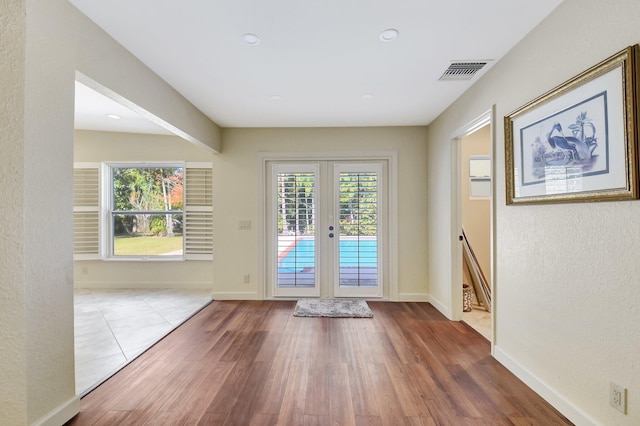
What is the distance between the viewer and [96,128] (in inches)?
189

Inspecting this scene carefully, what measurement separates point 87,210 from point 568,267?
6.35 meters

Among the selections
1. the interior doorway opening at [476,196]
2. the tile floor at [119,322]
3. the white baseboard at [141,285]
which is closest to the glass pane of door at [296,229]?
the tile floor at [119,322]

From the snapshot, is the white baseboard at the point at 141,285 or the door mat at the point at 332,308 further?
the white baseboard at the point at 141,285

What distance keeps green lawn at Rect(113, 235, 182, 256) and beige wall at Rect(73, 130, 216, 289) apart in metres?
0.18

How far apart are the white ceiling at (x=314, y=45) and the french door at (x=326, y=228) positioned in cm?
112

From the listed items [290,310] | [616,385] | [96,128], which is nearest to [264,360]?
[290,310]

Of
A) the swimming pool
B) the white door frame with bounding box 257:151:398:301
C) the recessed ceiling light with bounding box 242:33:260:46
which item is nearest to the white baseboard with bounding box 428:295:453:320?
the white door frame with bounding box 257:151:398:301

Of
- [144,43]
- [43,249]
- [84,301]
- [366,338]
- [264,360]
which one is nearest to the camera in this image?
[43,249]

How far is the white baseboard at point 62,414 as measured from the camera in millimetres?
1620

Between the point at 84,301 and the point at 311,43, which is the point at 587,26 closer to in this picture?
the point at 311,43

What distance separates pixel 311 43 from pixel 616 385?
2.73 meters

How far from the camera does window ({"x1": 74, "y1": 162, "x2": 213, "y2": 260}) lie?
5.00 m

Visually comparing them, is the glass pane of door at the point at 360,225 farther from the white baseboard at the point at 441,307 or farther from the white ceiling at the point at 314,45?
the white ceiling at the point at 314,45

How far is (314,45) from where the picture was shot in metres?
2.20
